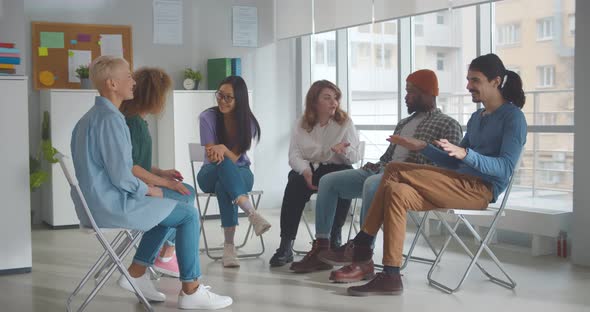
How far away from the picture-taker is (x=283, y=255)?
487cm

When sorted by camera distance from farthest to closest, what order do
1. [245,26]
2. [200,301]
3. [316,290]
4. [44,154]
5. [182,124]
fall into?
[245,26] → [182,124] → [44,154] → [316,290] → [200,301]

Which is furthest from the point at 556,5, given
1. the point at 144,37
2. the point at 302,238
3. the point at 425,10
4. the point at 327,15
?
the point at 144,37

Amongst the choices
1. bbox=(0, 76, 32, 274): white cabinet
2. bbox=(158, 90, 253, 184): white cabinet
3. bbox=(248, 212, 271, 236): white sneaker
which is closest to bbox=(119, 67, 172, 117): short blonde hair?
bbox=(0, 76, 32, 274): white cabinet

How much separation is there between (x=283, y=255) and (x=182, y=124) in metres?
2.63

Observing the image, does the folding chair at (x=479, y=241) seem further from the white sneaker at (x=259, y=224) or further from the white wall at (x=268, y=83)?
the white wall at (x=268, y=83)

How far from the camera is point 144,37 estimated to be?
7.31 meters

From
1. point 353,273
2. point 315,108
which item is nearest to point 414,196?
point 353,273

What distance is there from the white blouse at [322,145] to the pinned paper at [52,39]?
296 cm

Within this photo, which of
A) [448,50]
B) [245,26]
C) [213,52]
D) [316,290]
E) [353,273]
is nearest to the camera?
[316,290]

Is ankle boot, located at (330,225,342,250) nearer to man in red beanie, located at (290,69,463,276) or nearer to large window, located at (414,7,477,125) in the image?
man in red beanie, located at (290,69,463,276)

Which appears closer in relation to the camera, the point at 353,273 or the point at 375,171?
the point at 353,273

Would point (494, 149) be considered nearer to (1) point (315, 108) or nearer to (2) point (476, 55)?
(1) point (315, 108)

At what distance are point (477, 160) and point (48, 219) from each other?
430 centimetres

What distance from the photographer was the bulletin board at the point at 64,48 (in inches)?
269
